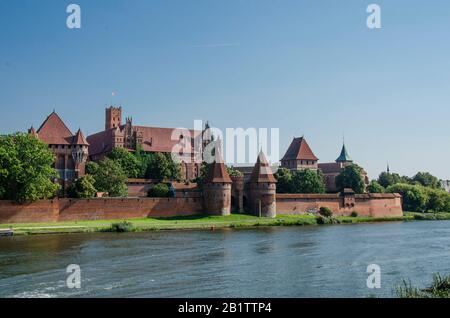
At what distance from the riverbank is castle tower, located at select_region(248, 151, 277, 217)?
1.43 metres

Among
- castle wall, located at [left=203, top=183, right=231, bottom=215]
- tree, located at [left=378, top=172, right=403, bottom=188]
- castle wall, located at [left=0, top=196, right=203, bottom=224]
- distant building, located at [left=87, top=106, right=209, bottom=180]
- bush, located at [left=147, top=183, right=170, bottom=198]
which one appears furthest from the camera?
tree, located at [left=378, top=172, right=403, bottom=188]

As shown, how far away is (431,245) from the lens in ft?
124

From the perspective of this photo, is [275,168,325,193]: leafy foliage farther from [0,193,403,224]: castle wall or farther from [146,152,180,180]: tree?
[146,152,180,180]: tree

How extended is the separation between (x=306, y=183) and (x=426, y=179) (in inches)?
1745

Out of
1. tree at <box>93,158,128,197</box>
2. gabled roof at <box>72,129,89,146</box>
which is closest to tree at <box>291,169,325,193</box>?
tree at <box>93,158,128,197</box>

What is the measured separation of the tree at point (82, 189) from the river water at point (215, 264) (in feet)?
47.1

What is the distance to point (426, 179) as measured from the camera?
349 ft

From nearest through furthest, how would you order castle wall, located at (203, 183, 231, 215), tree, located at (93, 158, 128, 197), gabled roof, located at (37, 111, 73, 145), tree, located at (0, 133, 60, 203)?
tree, located at (0, 133, 60, 203), castle wall, located at (203, 183, 231, 215), tree, located at (93, 158, 128, 197), gabled roof, located at (37, 111, 73, 145)

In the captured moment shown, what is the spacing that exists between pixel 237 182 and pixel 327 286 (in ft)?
141

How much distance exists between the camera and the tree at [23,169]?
5022 centimetres

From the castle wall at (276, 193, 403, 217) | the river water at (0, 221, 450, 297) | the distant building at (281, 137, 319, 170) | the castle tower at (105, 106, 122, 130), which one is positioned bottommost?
the river water at (0, 221, 450, 297)

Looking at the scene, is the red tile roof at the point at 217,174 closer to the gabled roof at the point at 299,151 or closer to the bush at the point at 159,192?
the bush at the point at 159,192

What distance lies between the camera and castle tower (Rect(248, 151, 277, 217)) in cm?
6334
